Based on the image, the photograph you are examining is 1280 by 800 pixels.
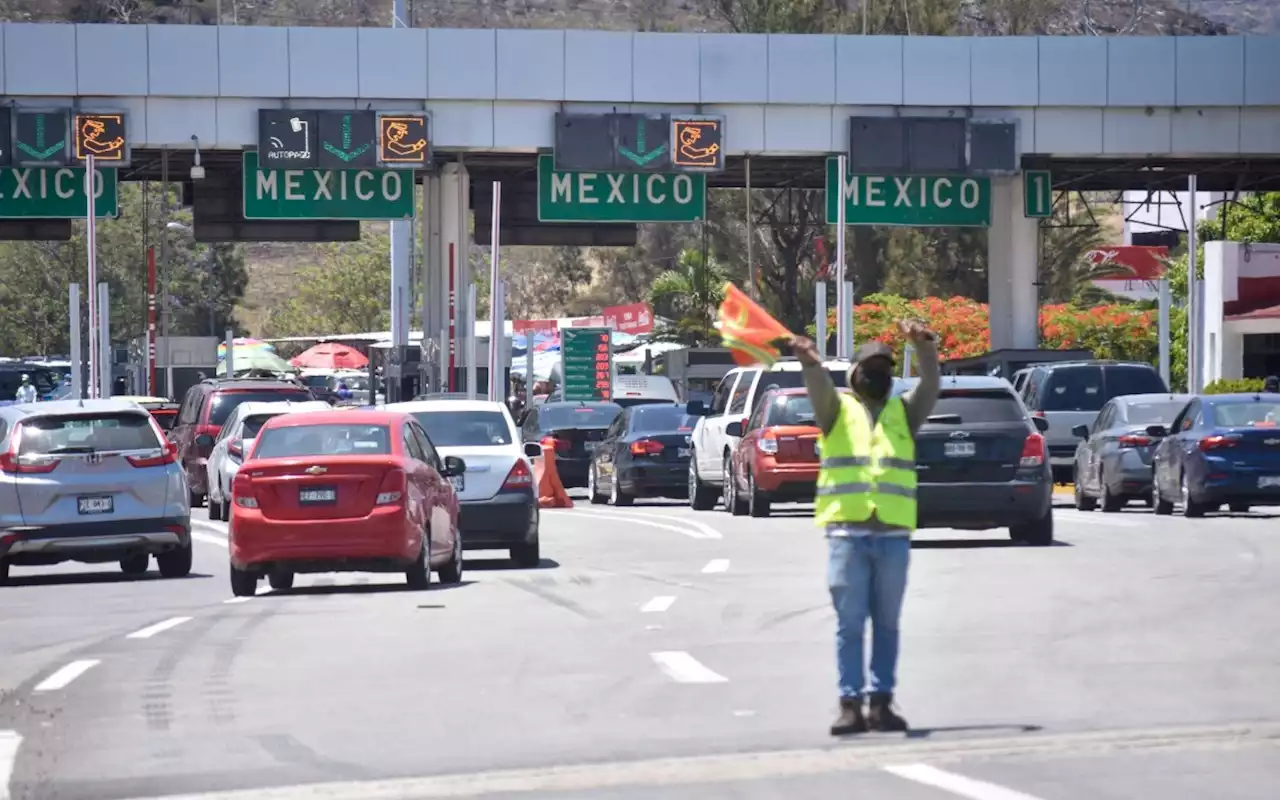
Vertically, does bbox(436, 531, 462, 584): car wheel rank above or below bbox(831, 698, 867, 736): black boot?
below

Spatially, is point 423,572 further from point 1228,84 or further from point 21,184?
point 1228,84

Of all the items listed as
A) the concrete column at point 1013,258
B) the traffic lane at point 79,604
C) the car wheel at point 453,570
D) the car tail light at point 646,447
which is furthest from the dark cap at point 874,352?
the concrete column at point 1013,258

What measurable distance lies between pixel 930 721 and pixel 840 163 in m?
37.3

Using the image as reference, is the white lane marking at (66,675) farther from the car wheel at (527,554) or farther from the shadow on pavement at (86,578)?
the car wheel at (527,554)

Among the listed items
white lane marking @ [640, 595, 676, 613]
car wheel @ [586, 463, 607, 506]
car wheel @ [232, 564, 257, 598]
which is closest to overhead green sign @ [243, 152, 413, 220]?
car wheel @ [586, 463, 607, 506]

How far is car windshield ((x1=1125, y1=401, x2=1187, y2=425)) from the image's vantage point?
33.1 m

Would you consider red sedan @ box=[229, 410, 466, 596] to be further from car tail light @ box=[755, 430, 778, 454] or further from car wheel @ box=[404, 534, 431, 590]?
car tail light @ box=[755, 430, 778, 454]

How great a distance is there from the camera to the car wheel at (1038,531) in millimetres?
24344

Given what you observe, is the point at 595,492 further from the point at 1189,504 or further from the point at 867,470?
the point at 867,470

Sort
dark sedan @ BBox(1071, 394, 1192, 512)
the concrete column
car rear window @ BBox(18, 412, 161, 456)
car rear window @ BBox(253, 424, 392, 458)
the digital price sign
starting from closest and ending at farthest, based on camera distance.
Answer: car rear window @ BBox(253, 424, 392, 458), car rear window @ BBox(18, 412, 161, 456), dark sedan @ BBox(1071, 394, 1192, 512), the concrete column, the digital price sign

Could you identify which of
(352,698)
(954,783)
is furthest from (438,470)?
(954,783)

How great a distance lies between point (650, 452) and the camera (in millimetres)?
37688

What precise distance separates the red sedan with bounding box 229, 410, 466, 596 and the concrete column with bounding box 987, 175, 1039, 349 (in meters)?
→ 31.4

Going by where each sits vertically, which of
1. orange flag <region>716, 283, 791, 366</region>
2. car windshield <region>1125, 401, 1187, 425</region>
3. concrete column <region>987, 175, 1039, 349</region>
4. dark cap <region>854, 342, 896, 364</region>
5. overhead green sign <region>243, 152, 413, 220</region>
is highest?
overhead green sign <region>243, 152, 413, 220</region>
